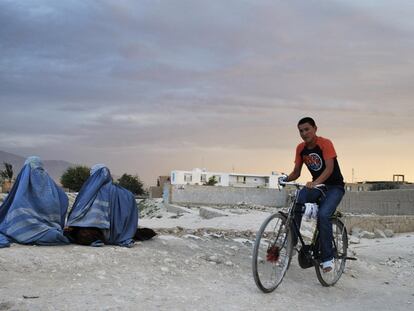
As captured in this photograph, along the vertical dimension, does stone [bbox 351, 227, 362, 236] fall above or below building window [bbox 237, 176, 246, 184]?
below

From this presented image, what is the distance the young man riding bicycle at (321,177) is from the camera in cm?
668

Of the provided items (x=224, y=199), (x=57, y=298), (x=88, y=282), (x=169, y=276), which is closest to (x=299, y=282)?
(x=169, y=276)

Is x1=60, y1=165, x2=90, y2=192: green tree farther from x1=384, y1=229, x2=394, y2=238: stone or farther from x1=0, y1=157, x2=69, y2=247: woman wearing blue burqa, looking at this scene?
x1=0, y1=157, x2=69, y2=247: woman wearing blue burqa

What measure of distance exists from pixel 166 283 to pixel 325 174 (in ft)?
6.86

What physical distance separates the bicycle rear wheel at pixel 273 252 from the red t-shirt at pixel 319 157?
0.74 metres

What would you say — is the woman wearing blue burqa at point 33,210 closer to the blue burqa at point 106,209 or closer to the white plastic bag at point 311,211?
the blue burqa at point 106,209

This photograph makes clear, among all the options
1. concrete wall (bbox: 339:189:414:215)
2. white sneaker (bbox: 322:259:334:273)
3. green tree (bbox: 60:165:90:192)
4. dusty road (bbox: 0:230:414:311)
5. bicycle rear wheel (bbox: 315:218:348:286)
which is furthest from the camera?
green tree (bbox: 60:165:90:192)

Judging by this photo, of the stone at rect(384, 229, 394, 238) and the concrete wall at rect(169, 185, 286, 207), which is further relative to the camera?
the concrete wall at rect(169, 185, 286, 207)

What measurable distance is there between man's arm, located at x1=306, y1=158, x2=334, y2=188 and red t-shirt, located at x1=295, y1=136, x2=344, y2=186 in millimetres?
56

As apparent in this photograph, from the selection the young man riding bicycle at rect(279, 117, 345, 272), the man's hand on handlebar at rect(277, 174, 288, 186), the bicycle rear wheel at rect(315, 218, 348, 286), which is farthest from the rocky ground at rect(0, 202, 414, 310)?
the man's hand on handlebar at rect(277, 174, 288, 186)

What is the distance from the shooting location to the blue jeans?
6.71 m

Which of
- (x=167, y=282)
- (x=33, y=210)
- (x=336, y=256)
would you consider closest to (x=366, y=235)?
(x=336, y=256)

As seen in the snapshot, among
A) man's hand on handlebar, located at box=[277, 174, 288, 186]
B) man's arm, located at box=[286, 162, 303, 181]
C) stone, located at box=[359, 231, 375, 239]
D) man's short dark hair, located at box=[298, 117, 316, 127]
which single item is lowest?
stone, located at box=[359, 231, 375, 239]

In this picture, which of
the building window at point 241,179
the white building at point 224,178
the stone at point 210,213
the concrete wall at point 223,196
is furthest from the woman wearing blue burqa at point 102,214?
the building window at point 241,179
